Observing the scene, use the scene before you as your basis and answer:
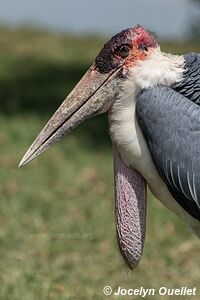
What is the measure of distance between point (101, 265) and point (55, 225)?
90 cm

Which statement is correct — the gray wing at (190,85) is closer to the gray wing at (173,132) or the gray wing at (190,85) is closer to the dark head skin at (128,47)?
the gray wing at (173,132)

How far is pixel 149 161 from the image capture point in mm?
3953

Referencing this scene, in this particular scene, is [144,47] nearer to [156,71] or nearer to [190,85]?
[156,71]

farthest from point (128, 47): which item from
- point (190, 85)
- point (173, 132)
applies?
point (173, 132)

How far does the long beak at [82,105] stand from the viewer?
13.0ft

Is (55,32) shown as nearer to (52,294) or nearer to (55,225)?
(55,225)

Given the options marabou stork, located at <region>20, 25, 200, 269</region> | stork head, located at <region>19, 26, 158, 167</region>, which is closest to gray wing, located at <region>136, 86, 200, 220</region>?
marabou stork, located at <region>20, 25, 200, 269</region>

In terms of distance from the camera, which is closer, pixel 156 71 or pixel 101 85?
pixel 156 71

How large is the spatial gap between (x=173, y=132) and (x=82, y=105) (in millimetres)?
484

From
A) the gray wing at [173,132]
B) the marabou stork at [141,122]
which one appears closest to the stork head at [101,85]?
the marabou stork at [141,122]

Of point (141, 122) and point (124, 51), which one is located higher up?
point (124, 51)

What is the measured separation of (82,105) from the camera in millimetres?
4012

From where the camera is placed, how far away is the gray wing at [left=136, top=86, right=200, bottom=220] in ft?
12.4

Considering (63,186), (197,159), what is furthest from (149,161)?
(63,186)
